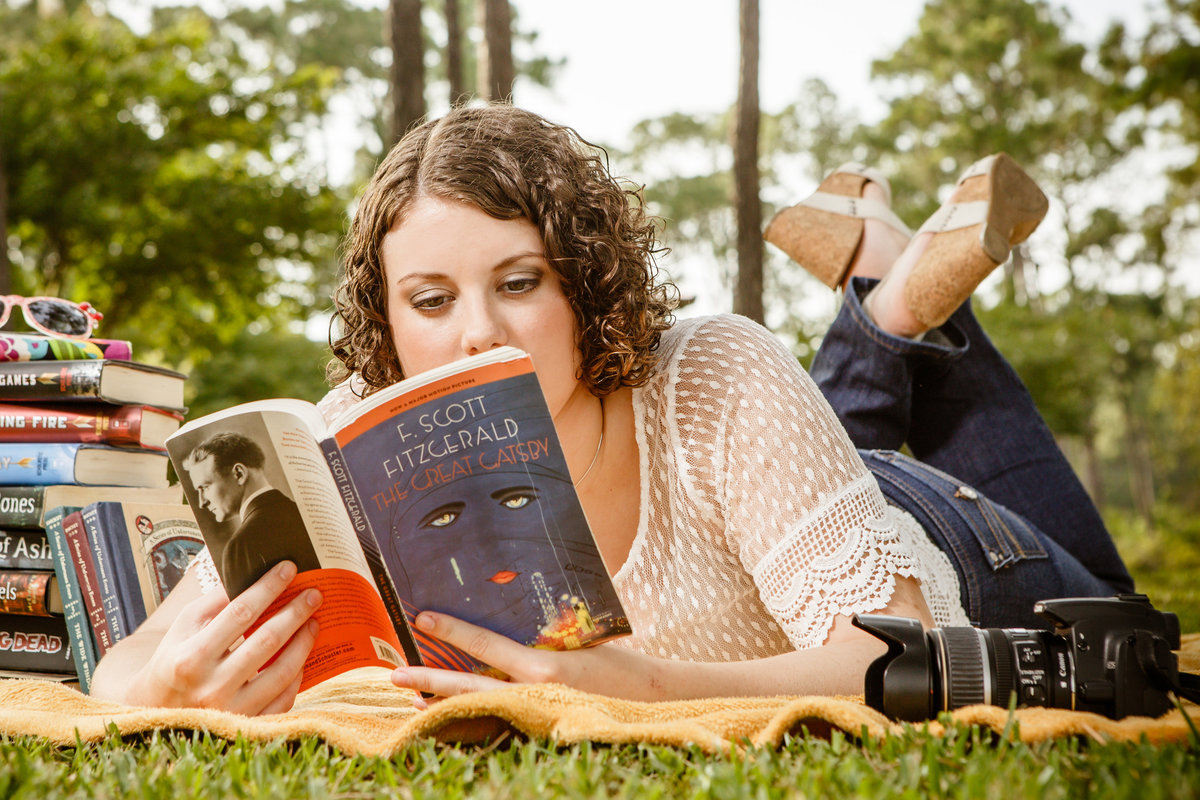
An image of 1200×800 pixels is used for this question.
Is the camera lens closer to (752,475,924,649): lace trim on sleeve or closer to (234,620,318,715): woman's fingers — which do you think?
(752,475,924,649): lace trim on sleeve

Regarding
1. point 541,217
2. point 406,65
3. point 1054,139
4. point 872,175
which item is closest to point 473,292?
point 541,217

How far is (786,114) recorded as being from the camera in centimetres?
2533

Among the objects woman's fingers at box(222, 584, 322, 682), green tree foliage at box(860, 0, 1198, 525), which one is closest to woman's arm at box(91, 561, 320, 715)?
woman's fingers at box(222, 584, 322, 682)

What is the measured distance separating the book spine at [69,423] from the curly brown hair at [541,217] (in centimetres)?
70

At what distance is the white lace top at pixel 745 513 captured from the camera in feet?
5.13

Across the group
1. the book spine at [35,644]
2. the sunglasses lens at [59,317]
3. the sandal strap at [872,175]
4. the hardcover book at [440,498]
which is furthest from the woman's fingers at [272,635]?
the sandal strap at [872,175]

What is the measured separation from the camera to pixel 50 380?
2250 mm

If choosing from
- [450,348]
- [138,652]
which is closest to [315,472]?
[450,348]

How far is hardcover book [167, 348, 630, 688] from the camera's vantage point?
46.5 inches

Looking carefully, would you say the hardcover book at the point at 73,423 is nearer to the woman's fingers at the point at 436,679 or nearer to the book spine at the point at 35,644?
the book spine at the point at 35,644

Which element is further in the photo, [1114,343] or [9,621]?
[1114,343]

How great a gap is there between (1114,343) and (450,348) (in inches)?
950

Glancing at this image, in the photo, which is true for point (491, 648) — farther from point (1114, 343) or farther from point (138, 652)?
point (1114, 343)

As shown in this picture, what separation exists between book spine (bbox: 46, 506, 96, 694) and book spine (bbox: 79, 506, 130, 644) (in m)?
0.07
